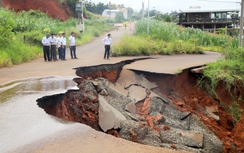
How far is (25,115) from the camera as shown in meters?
5.62

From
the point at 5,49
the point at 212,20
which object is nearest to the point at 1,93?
the point at 5,49

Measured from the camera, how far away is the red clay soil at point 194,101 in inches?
→ 378

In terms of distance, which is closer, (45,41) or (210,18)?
(45,41)

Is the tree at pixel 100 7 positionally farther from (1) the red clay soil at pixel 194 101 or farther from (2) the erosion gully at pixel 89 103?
(1) the red clay soil at pixel 194 101

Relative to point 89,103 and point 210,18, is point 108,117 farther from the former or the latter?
point 210,18

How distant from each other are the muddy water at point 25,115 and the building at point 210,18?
36326 mm

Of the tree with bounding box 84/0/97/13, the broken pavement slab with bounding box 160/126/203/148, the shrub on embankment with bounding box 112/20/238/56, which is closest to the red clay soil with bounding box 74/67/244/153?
the broken pavement slab with bounding box 160/126/203/148

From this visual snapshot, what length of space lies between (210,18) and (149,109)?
36508 mm

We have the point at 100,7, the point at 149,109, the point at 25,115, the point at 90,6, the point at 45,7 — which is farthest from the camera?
the point at 100,7

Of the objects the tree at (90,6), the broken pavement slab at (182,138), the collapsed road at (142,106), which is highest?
the tree at (90,6)

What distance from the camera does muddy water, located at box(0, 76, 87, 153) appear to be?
4.59 meters

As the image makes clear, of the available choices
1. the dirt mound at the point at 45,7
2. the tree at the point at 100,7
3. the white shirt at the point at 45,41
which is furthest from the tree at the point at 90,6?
the white shirt at the point at 45,41

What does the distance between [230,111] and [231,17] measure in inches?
1327

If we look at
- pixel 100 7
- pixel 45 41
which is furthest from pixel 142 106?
pixel 100 7
